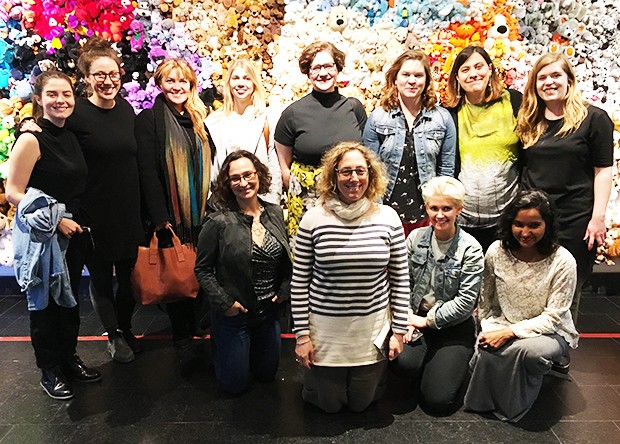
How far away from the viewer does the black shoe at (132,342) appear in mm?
3363

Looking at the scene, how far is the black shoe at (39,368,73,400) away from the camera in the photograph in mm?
2855

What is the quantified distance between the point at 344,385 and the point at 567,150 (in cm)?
161

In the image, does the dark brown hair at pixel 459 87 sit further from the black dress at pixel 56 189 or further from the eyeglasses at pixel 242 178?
the black dress at pixel 56 189

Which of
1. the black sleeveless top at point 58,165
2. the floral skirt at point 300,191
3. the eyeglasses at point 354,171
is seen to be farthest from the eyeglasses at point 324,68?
the black sleeveless top at point 58,165

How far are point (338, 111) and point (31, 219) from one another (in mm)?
1626

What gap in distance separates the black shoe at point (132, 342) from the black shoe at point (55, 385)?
1.66 feet

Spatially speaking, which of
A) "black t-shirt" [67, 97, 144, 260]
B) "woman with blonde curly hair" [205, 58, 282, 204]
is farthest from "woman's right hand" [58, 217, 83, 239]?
"woman with blonde curly hair" [205, 58, 282, 204]

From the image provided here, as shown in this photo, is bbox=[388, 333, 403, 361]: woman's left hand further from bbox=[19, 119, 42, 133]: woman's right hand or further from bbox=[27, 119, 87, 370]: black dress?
bbox=[19, 119, 42, 133]: woman's right hand

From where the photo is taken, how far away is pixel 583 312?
3984 millimetres

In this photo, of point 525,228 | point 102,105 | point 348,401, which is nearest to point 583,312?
point 525,228

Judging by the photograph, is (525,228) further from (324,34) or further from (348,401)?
(324,34)

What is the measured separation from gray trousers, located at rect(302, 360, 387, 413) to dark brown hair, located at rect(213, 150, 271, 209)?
907mm

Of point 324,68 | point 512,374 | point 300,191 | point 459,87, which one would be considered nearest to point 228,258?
point 300,191

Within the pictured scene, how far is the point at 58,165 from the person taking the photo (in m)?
2.62
